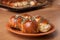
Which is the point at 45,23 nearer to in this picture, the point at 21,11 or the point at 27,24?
the point at 27,24

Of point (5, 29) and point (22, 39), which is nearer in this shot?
point (22, 39)

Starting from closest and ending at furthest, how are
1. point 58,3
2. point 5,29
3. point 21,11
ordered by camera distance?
point 5,29 → point 21,11 → point 58,3

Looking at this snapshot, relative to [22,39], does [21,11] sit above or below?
above

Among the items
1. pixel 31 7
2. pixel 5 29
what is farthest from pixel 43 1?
pixel 5 29

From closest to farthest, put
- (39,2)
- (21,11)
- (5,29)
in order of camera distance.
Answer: (5,29)
(21,11)
(39,2)

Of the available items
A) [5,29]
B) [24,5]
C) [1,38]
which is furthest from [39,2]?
[1,38]

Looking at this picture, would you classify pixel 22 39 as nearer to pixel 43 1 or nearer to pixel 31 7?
pixel 31 7

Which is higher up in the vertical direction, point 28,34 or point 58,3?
point 58,3

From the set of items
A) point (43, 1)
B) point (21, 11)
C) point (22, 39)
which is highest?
point (43, 1)

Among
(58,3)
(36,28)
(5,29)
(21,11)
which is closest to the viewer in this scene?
(36,28)
